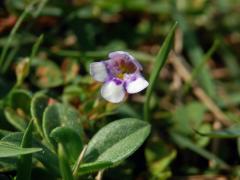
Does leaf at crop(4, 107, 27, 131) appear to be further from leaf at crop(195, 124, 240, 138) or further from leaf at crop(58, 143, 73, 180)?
leaf at crop(195, 124, 240, 138)

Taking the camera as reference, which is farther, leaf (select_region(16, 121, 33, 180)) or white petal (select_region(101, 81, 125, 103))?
white petal (select_region(101, 81, 125, 103))

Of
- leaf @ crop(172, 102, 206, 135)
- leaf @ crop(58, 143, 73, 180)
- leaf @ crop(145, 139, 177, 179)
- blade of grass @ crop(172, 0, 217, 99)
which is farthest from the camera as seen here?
blade of grass @ crop(172, 0, 217, 99)

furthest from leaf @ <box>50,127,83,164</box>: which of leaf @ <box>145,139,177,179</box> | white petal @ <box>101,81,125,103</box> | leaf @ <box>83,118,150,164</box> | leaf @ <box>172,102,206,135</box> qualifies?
leaf @ <box>172,102,206,135</box>

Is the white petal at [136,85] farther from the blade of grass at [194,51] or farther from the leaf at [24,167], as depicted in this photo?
the blade of grass at [194,51]

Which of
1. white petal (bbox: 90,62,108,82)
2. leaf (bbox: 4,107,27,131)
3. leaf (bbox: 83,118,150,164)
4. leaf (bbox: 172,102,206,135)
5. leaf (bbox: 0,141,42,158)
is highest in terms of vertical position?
white petal (bbox: 90,62,108,82)

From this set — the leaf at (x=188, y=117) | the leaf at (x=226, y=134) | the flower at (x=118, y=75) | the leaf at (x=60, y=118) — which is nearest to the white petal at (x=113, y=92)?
the flower at (x=118, y=75)

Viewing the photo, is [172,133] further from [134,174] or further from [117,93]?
[117,93]
